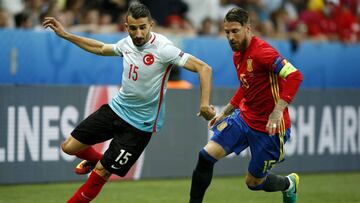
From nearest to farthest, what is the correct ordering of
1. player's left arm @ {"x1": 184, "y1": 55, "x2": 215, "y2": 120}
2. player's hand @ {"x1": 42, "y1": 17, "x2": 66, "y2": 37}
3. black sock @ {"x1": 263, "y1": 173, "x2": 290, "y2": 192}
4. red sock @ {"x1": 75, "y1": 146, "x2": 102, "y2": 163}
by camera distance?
1. player's left arm @ {"x1": 184, "y1": 55, "x2": 215, "y2": 120}
2. player's hand @ {"x1": 42, "y1": 17, "x2": 66, "y2": 37}
3. black sock @ {"x1": 263, "y1": 173, "x2": 290, "y2": 192}
4. red sock @ {"x1": 75, "y1": 146, "x2": 102, "y2": 163}

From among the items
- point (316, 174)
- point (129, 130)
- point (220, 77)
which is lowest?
point (316, 174)

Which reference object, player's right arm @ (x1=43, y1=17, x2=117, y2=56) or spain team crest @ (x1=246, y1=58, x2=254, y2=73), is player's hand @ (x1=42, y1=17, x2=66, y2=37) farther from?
spain team crest @ (x1=246, y1=58, x2=254, y2=73)

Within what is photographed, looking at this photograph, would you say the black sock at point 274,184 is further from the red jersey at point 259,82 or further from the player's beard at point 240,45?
the player's beard at point 240,45

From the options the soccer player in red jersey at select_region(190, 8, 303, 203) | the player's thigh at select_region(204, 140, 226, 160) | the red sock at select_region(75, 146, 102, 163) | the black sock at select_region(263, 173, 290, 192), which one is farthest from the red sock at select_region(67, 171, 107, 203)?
the black sock at select_region(263, 173, 290, 192)

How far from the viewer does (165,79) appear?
891 centimetres

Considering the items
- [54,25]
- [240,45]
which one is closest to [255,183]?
[240,45]

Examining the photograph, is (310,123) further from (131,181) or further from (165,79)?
(165,79)

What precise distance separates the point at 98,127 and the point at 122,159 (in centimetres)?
51

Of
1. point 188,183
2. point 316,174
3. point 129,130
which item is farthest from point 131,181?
point 129,130

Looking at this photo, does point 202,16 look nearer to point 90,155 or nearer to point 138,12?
point 90,155

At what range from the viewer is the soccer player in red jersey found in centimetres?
866

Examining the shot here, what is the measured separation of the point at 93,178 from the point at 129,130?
635 mm

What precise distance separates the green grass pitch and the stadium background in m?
0.41

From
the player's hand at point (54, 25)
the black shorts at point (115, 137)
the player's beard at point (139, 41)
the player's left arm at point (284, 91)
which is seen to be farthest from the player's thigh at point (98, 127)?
the player's left arm at point (284, 91)
